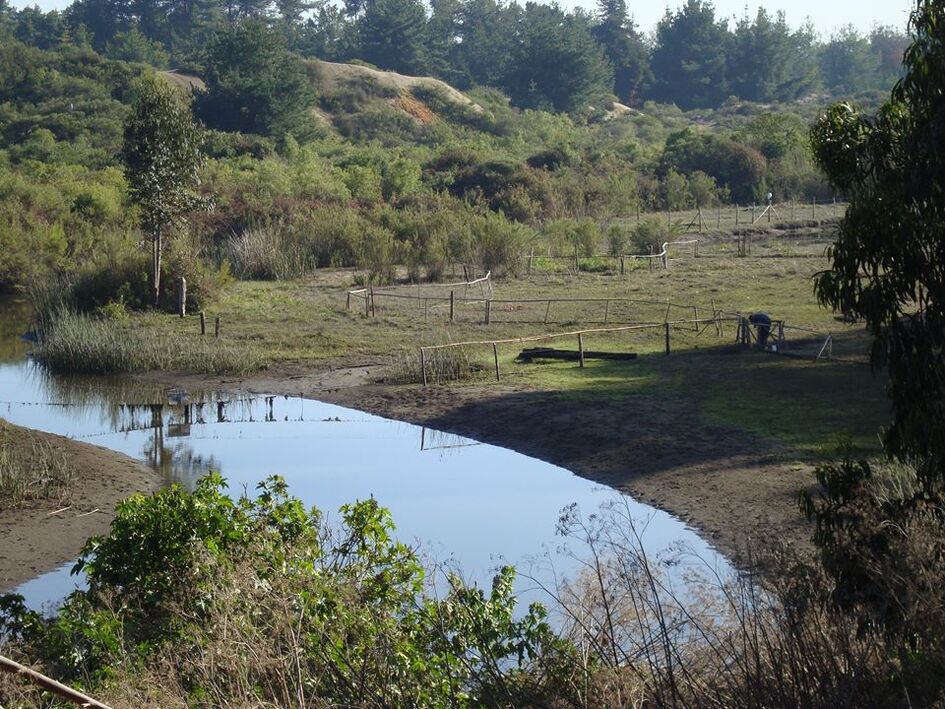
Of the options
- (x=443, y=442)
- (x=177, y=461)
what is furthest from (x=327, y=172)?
(x=177, y=461)

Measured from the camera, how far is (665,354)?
81.1 ft

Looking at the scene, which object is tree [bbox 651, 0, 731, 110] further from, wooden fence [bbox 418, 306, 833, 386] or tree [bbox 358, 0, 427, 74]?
wooden fence [bbox 418, 306, 833, 386]

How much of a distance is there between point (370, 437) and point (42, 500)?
5.67 metres

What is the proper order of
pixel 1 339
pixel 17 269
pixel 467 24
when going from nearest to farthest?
pixel 1 339, pixel 17 269, pixel 467 24

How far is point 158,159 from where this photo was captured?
3002 centimetres

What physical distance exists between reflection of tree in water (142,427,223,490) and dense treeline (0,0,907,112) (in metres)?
78.8

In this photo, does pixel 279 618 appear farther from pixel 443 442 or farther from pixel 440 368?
pixel 440 368

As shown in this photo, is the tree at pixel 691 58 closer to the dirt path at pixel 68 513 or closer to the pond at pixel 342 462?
the pond at pixel 342 462

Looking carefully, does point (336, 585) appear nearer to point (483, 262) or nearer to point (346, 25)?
point (483, 262)

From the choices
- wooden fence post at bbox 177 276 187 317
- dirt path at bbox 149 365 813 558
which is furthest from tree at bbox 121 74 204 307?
dirt path at bbox 149 365 813 558

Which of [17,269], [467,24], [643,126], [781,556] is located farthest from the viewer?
[467,24]

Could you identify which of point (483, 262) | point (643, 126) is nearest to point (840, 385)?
point (483, 262)

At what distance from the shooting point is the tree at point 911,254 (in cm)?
729

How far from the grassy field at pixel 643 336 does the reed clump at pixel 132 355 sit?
1.84 ft
